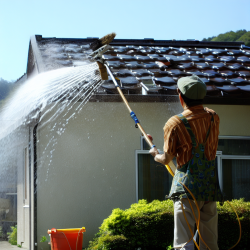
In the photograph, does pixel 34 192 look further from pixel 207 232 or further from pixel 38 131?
pixel 207 232

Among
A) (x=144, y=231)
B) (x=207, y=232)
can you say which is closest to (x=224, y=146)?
(x=144, y=231)

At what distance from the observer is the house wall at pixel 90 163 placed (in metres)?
5.80

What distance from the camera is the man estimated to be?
9.00ft

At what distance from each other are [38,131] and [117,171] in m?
1.49

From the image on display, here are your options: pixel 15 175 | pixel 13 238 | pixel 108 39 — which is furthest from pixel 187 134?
pixel 13 238

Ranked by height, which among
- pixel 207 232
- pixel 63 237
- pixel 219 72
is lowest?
pixel 63 237

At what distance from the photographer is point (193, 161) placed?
2.76 m

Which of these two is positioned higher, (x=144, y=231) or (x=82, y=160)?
(x=82, y=160)

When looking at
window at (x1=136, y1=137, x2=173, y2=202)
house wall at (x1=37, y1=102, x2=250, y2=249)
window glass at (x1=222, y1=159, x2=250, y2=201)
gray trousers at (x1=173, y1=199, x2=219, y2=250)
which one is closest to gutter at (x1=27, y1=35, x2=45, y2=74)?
house wall at (x1=37, y1=102, x2=250, y2=249)

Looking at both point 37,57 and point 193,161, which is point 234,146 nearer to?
point 193,161

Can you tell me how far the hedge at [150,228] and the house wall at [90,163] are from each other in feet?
1.75

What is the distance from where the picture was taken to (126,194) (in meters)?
6.05

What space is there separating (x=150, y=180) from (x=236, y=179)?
5.24 ft

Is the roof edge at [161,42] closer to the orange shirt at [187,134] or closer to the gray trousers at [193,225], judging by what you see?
the orange shirt at [187,134]
